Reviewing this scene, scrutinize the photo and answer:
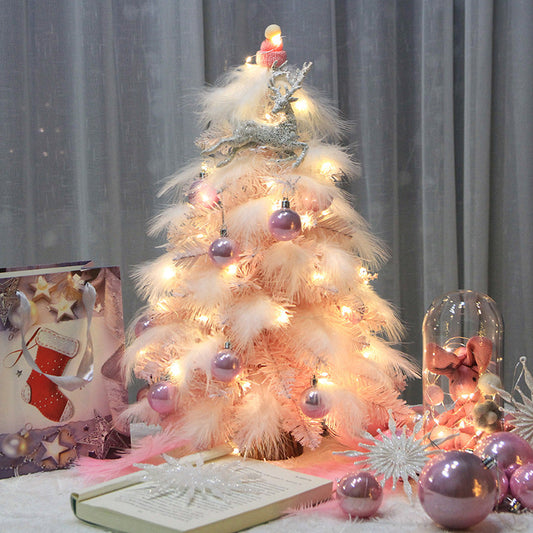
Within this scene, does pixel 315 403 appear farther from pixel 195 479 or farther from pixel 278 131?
pixel 278 131

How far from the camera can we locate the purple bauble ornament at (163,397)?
0.97 metres

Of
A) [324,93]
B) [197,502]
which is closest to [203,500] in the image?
[197,502]

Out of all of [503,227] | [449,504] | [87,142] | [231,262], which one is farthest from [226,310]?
[503,227]

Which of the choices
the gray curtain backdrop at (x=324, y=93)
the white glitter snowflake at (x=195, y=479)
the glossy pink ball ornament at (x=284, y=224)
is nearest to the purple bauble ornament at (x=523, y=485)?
the white glitter snowflake at (x=195, y=479)

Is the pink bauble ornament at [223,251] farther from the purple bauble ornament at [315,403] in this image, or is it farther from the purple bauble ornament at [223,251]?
the purple bauble ornament at [315,403]

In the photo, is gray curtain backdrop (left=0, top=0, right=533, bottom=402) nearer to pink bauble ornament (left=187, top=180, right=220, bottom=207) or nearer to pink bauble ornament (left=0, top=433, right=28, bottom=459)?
pink bauble ornament (left=187, top=180, right=220, bottom=207)

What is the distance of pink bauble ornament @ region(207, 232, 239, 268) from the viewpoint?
94cm

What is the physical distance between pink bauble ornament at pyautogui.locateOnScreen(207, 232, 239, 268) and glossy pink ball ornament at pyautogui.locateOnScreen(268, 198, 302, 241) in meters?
0.06

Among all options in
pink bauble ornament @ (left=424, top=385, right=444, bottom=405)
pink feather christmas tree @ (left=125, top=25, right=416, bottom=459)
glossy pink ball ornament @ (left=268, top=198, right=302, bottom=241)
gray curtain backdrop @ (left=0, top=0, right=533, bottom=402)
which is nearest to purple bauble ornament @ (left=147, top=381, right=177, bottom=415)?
pink feather christmas tree @ (left=125, top=25, right=416, bottom=459)

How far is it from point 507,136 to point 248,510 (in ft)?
3.57

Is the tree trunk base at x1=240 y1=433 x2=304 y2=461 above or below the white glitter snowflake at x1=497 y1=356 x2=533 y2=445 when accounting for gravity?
below

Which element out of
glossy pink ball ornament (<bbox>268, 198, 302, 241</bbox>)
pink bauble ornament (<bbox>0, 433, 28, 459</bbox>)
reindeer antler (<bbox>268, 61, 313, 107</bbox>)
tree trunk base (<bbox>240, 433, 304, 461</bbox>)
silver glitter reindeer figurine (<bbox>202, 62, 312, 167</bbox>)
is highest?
reindeer antler (<bbox>268, 61, 313, 107</bbox>)

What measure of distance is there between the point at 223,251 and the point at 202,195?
4.8 inches

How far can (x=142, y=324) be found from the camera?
1063 mm
